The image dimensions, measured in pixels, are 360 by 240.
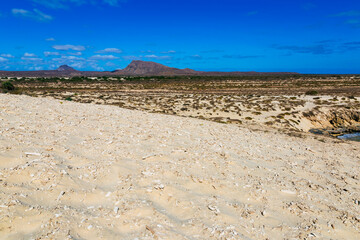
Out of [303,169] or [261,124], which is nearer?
[303,169]

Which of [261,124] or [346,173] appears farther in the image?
[261,124]

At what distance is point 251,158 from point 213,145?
1402mm

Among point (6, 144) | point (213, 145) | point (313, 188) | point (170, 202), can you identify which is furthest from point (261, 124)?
point (6, 144)

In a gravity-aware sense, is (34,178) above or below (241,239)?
above

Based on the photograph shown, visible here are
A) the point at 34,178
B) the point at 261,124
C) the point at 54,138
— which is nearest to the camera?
the point at 34,178

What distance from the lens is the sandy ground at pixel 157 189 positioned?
147 inches

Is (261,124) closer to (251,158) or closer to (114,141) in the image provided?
(251,158)

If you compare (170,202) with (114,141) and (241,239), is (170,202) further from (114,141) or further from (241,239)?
(114,141)

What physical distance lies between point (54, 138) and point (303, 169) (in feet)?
24.7

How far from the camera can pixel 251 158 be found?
25.8 feet

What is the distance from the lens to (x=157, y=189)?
5.02 metres

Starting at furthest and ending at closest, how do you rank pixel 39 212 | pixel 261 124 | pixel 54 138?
pixel 261 124
pixel 54 138
pixel 39 212

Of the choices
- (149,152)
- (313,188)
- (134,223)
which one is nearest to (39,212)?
(134,223)

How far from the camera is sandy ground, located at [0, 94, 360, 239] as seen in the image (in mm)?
3740
